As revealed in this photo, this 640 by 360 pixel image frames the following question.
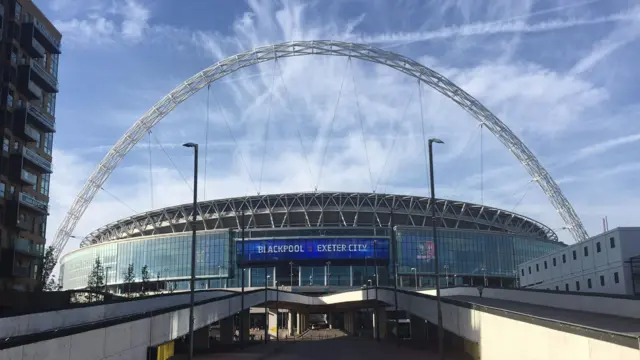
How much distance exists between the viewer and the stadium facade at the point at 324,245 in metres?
156

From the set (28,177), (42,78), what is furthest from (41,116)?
(28,177)

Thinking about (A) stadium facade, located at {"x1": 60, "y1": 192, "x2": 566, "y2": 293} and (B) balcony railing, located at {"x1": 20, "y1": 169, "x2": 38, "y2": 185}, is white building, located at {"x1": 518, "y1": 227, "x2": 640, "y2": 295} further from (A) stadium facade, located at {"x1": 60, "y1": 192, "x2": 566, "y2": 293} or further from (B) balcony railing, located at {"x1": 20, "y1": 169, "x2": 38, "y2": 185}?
(B) balcony railing, located at {"x1": 20, "y1": 169, "x2": 38, "y2": 185}

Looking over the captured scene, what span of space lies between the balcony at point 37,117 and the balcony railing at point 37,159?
4.34 meters

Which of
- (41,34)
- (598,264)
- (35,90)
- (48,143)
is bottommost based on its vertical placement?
(598,264)

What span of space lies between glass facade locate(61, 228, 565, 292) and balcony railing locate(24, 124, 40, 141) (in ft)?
238

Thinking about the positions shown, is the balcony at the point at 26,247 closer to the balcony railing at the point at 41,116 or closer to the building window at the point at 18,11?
the balcony railing at the point at 41,116

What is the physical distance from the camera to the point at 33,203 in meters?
86.1

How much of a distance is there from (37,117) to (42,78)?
5.71m

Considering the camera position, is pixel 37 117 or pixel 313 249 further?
pixel 313 249

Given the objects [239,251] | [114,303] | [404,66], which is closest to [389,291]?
[114,303]

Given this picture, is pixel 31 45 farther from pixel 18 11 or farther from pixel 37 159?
pixel 37 159

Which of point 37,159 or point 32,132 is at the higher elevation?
point 32,132

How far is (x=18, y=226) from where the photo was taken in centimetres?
8269

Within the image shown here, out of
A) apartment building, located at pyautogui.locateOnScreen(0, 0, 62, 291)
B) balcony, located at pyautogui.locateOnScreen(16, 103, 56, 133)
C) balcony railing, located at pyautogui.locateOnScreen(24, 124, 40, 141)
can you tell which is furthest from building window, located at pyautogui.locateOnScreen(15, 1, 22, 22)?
balcony railing, located at pyautogui.locateOnScreen(24, 124, 40, 141)
